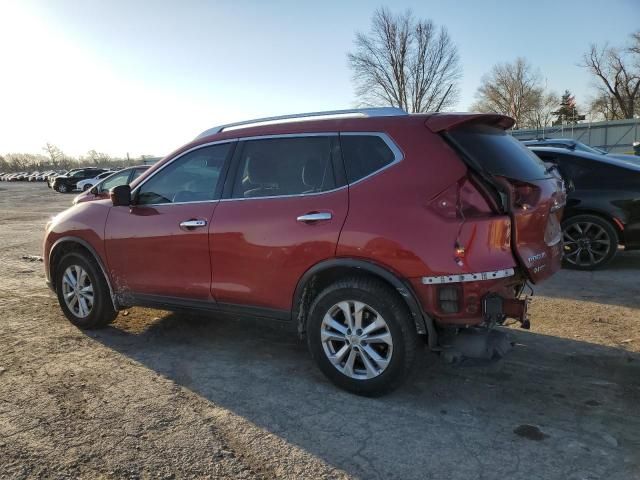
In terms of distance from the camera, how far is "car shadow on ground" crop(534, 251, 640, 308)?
5562 mm

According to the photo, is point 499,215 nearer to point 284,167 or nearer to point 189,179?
point 284,167

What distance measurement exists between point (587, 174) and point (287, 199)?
4.96m

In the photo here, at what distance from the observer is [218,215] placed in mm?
3980

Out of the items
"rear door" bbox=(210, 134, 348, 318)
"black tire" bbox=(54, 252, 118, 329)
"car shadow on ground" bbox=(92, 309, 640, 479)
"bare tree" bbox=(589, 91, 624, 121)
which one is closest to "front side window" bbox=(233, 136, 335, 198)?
"rear door" bbox=(210, 134, 348, 318)

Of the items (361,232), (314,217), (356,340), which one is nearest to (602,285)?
(356,340)

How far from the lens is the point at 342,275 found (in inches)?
139

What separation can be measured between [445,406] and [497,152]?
1723mm

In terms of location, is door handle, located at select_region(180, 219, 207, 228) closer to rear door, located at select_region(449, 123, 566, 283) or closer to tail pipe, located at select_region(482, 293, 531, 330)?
rear door, located at select_region(449, 123, 566, 283)

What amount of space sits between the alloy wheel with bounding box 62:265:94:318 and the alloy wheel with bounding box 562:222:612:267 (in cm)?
570

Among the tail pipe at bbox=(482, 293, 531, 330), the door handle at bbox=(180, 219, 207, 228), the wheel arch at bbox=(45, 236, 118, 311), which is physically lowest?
the tail pipe at bbox=(482, 293, 531, 330)

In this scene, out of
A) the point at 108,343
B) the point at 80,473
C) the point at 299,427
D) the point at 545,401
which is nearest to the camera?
the point at 80,473

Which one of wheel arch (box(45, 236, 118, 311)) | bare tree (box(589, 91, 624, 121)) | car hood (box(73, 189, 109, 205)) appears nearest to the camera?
wheel arch (box(45, 236, 118, 311))

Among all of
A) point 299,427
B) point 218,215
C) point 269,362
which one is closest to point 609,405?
point 299,427

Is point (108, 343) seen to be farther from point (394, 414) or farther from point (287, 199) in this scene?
point (394, 414)
